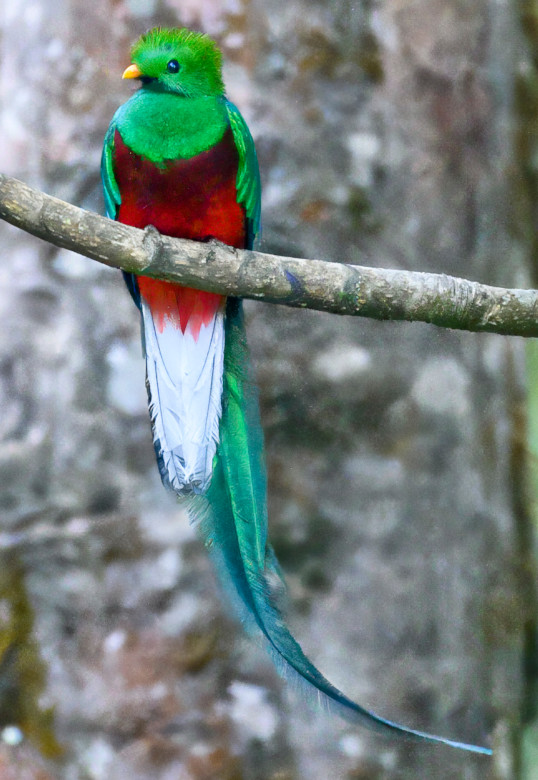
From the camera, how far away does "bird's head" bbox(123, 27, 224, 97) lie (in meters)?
1.42

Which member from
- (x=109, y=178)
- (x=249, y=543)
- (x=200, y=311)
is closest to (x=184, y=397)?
(x=200, y=311)

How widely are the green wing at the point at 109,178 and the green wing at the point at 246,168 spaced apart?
222 mm

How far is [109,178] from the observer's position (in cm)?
145

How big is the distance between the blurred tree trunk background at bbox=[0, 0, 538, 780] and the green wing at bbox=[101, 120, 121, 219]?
0.16m

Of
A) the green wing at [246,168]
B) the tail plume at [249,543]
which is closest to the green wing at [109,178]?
the green wing at [246,168]

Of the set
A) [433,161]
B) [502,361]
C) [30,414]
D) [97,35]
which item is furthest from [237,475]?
Answer: [97,35]

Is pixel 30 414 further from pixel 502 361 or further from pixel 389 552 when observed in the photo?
pixel 502 361

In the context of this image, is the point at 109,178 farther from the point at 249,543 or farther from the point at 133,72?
the point at 249,543

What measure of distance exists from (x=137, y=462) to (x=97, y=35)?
2.90 ft

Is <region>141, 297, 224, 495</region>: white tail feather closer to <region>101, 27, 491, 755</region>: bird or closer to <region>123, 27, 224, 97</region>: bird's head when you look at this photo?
<region>101, 27, 491, 755</region>: bird

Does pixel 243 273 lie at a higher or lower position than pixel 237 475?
higher

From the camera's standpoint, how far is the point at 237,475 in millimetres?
1365

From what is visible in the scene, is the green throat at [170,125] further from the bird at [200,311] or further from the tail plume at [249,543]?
the tail plume at [249,543]

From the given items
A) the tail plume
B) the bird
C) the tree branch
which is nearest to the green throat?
the bird
